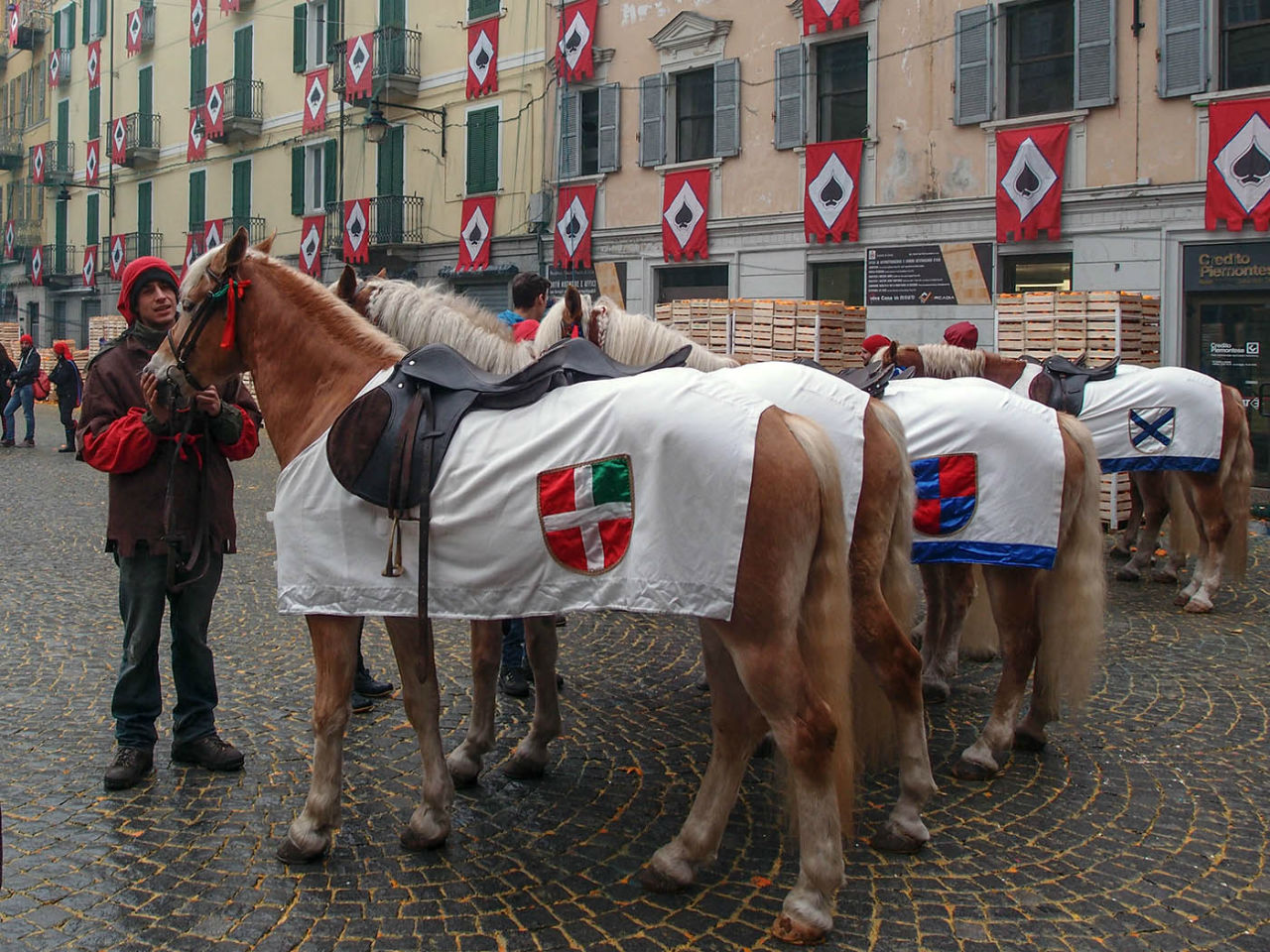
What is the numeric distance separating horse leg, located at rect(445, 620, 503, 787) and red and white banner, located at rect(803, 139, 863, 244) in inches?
515

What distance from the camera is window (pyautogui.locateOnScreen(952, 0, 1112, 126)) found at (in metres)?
14.2

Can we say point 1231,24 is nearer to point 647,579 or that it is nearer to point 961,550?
point 961,550

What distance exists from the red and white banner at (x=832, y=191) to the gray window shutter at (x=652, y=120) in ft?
9.98

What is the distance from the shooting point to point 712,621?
3.32m

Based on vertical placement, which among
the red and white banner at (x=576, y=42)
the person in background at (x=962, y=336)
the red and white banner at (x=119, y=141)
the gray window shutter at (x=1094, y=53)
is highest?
the red and white banner at (x=119, y=141)

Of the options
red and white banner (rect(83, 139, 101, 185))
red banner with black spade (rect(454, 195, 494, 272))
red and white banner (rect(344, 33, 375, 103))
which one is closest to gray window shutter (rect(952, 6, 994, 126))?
red banner with black spade (rect(454, 195, 494, 272))

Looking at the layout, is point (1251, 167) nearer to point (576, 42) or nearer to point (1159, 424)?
point (1159, 424)

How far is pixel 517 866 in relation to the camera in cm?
363

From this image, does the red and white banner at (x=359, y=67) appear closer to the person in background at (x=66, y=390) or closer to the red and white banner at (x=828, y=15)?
the person in background at (x=66, y=390)

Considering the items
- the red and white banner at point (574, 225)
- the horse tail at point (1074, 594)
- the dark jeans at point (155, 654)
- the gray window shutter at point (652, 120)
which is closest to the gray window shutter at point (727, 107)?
the gray window shutter at point (652, 120)

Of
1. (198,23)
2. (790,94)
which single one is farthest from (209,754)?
(198,23)

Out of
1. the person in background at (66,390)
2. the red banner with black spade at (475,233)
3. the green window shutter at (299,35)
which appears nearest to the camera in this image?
the person in background at (66,390)

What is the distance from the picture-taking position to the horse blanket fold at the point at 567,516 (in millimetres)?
3223

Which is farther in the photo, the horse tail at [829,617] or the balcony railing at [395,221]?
the balcony railing at [395,221]
